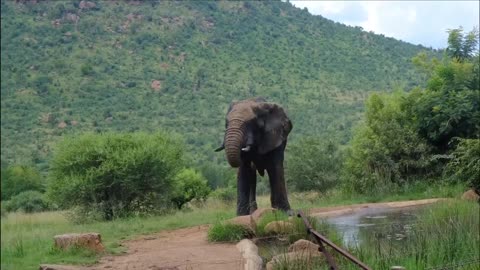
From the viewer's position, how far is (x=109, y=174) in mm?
18781

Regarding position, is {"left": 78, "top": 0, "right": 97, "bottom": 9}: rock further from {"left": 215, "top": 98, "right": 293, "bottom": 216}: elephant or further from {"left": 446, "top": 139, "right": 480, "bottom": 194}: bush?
{"left": 215, "top": 98, "right": 293, "bottom": 216}: elephant

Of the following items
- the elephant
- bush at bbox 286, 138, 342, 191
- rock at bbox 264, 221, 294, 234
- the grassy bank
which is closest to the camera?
the grassy bank

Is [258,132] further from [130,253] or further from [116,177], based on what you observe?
[116,177]

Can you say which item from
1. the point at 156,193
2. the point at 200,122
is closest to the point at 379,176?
the point at 156,193

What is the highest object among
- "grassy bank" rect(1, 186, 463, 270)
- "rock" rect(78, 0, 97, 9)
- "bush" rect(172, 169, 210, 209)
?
"rock" rect(78, 0, 97, 9)

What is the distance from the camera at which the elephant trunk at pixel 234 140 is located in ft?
38.5

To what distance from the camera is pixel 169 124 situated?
43.9m

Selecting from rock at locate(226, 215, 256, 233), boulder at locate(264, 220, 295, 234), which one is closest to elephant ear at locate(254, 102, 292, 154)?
rock at locate(226, 215, 256, 233)

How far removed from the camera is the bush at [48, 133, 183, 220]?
736 inches

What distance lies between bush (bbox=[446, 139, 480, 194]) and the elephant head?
6.02 metres

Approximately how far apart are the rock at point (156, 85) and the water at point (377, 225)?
3363cm

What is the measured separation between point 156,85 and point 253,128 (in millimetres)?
36513

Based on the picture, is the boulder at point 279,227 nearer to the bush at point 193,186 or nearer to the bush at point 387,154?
the bush at point 387,154

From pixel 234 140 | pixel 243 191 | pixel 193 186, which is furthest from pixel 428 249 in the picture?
pixel 193 186
